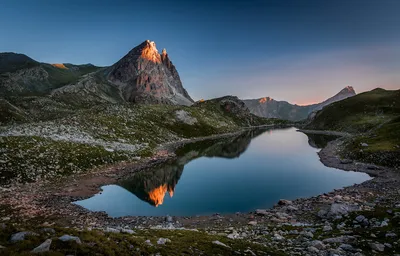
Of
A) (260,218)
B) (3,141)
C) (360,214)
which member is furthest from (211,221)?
(3,141)

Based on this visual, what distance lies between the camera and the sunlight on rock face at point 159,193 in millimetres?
40438

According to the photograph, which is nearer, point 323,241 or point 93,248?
point 93,248

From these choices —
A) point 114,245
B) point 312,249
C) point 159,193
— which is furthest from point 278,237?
point 159,193

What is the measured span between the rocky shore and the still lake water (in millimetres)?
3283

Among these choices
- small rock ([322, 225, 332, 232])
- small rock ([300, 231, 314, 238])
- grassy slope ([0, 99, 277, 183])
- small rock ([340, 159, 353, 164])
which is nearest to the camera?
small rock ([300, 231, 314, 238])

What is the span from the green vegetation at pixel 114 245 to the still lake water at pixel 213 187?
53.3 feet

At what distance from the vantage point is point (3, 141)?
47.7m

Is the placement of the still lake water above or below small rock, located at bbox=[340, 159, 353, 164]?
below

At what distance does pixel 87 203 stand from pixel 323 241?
3123 centimetres

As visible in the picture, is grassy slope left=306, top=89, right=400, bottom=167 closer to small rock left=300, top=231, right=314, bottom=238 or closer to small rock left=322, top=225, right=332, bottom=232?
small rock left=322, top=225, right=332, bottom=232

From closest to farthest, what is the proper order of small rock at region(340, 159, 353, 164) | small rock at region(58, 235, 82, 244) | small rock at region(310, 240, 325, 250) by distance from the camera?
small rock at region(58, 235, 82, 244), small rock at region(310, 240, 325, 250), small rock at region(340, 159, 353, 164)

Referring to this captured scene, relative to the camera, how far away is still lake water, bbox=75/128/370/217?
3706 centimetres

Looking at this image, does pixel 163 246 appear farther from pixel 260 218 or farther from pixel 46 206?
pixel 46 206

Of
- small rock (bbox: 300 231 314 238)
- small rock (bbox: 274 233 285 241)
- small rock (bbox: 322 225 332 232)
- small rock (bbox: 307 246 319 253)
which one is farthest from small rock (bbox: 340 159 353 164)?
small rock (bbox: 307 246 319 253)
